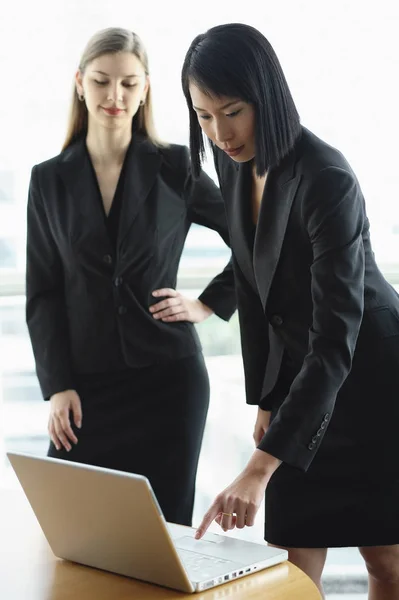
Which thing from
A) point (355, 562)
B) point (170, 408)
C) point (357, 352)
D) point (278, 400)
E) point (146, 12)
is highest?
point (146, 12)

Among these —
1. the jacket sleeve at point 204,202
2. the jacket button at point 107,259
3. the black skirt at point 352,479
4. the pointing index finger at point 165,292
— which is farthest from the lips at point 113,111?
the black skirt at point 352,479

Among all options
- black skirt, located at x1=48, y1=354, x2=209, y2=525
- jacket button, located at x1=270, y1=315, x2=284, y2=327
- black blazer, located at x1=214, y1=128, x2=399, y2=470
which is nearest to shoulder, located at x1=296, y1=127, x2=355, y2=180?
black blazer, located at x1=214, y1=128, x2=399, y2=470

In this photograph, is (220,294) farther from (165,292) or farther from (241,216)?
(241,216)

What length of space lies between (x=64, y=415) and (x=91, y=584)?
1246mm

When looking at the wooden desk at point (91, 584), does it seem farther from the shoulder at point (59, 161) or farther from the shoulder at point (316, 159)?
the shoulder at point (59, 161)

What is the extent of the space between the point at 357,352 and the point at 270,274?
9.4 inches

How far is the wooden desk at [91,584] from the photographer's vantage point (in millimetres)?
1350

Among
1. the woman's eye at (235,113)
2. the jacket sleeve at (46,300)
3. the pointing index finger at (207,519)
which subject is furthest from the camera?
the jacket sleeve at (46,300)

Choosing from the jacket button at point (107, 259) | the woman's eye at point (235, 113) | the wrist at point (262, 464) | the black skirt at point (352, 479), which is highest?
the woman's eye at point (235, 113)

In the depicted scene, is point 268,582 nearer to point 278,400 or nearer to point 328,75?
point 278,400

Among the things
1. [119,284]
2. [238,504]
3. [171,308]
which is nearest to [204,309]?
[171,308]

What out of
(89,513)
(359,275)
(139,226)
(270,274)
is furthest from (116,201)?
(89,513)

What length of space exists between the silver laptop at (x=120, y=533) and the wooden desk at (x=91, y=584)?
1 cm

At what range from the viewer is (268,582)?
1.39m
